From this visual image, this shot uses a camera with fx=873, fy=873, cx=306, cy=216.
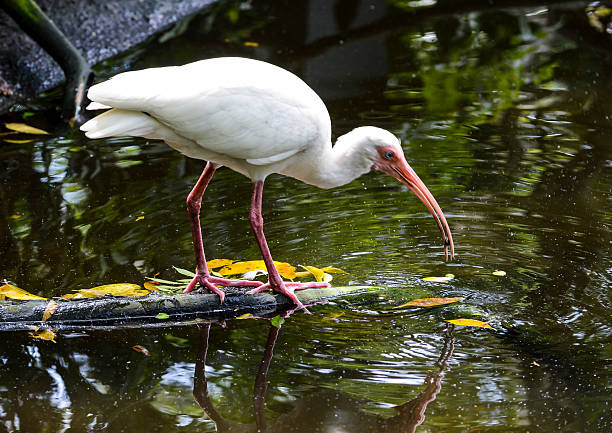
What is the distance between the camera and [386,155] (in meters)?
4.96

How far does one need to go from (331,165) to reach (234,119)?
0.67 m

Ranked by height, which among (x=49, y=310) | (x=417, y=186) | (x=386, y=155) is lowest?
(x=49, y=310)

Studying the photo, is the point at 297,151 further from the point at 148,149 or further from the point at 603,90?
the point at 603,90

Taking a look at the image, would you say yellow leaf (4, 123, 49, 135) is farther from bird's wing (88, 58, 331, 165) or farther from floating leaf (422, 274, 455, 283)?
floating leaf (422, 274, 455, 283)

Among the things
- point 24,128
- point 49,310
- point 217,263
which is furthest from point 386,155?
point 24,128

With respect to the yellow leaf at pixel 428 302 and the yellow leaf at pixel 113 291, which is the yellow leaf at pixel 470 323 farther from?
the yellow leaf at pixel 113 291

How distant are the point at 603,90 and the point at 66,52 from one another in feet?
17.6

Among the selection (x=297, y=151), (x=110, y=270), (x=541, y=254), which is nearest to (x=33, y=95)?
(x=110, y=270)

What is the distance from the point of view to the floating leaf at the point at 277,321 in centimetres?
486

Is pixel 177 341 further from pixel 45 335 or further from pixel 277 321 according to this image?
pixel 45 335

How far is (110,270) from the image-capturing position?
5.54 metres

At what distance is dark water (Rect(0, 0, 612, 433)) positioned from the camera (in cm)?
411

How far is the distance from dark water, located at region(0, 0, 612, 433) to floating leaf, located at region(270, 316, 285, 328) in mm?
34

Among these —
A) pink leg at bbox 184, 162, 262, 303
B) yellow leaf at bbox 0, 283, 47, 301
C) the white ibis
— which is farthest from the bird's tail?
yellow leaf at bbox 0, 283, 47, 301
